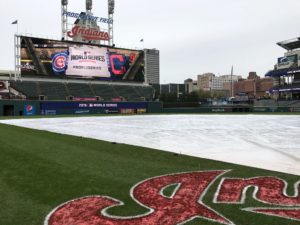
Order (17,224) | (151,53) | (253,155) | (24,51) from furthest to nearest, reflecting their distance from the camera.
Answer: (151,53) → (24,51) → (253,155) → (17,224)

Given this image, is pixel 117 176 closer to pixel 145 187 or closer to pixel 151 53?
pixel 145 187

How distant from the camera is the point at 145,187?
6102mm

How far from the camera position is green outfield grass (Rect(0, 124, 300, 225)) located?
4812mm

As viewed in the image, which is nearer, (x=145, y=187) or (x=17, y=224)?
(x=17, y=224)

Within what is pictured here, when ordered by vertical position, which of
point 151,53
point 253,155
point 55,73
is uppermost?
point 151,53

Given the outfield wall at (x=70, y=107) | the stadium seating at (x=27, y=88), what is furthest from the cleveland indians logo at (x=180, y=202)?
the stadium seating at (x=27, y=88)

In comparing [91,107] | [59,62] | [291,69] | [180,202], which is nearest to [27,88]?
[59,62]

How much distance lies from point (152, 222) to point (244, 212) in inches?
52.9

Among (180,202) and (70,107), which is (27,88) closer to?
(70,107)

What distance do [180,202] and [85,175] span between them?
263 cm

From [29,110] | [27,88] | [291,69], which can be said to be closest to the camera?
[29,110]

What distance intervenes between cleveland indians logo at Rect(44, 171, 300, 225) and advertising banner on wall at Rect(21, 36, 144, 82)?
61.1 metres

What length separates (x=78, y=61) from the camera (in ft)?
222

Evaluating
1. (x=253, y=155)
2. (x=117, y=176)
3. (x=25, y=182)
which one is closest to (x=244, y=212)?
(x=117, y=176)
